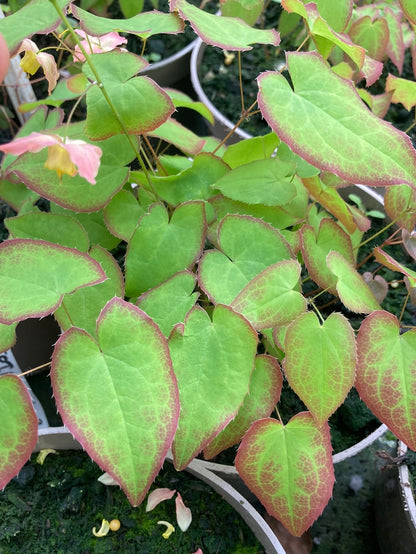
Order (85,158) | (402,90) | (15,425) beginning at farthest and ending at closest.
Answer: (402,90), (15,425), (85,158)

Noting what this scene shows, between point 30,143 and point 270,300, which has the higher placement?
Result: point 30,143

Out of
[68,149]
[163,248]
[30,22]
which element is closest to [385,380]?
[163,248]

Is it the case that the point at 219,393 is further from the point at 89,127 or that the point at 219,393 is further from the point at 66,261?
the point at 89,127

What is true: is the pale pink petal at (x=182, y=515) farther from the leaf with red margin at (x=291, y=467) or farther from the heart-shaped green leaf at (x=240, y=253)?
the heart-shaped green leaf at (x=240, y=253)

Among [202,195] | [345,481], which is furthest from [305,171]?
[345,481]

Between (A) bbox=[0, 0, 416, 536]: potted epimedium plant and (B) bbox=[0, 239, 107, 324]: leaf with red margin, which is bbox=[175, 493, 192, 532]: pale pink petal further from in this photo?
(B) bbox=[0, 239, 107, 324]: leaf with red margin

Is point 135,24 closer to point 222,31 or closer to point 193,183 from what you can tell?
point 222,31
